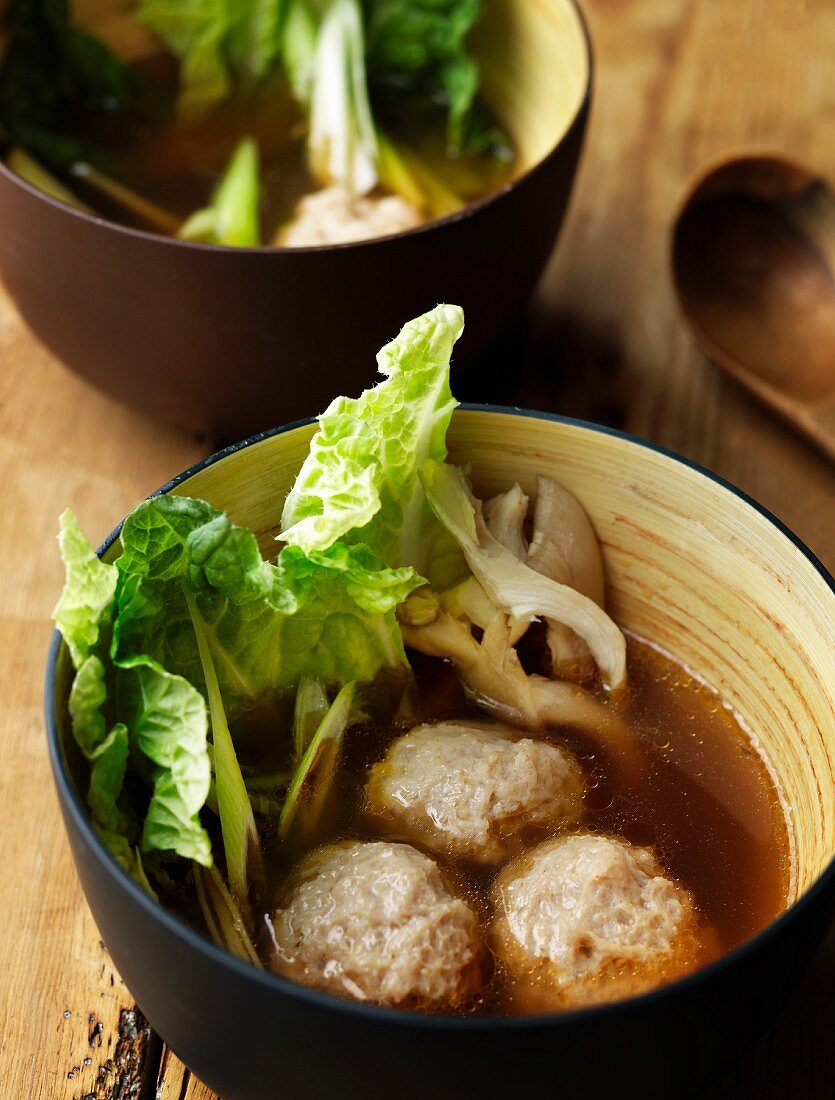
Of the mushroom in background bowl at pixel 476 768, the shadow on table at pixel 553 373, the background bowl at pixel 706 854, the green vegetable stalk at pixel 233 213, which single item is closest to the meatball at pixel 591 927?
the mushroom in background bowl at pixel 476 768

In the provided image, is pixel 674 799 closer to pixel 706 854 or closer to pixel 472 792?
pixel 706 854

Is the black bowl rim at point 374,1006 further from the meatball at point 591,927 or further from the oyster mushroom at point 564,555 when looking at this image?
the oyster mushroom at point 564,555

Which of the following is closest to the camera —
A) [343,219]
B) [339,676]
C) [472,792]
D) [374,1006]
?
[374,1006]

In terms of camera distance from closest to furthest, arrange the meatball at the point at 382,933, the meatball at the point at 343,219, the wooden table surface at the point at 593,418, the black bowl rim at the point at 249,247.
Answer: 1. the meatball at the point at 382,933
2. the wooden table surface at the point at 593,418
3. the black bowl rim at the point at 249,247
4. the meatball at the point at 343,219

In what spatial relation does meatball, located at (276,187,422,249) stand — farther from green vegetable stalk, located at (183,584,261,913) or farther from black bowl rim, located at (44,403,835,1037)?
black bowl rim, located at (44,403,835,1037)

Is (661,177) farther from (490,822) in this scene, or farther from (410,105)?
(490,822)

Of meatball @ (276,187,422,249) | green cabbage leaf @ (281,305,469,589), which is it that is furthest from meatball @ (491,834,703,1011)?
meatball @ (276,187,422,249)

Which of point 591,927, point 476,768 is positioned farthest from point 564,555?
point 591,927
